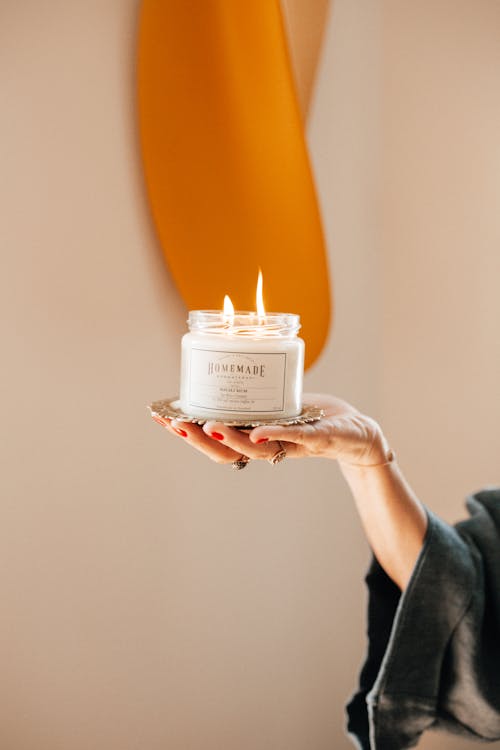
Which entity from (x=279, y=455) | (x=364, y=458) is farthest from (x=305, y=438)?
(x=364, y=458)

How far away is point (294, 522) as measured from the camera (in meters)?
1.13

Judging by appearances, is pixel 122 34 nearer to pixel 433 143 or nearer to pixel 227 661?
pixel 433 143

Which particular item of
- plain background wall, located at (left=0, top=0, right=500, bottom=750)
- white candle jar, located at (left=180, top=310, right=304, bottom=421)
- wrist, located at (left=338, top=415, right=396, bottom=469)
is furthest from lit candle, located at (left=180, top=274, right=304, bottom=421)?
plain background wall, located at (left=0, top=0, right=500, bottom=750)

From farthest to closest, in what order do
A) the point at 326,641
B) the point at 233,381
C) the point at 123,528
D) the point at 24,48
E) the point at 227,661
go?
the point at 326,641 → the point at 227,661 → the point at 123,528 → the point at 24,48 → the point at 233,381

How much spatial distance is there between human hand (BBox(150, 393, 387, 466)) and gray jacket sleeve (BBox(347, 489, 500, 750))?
0.15 meters

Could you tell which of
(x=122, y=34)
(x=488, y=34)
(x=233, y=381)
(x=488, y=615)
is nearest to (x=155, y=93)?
(x=122, y=34)

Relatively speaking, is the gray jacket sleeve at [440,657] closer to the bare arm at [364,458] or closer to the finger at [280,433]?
the bare arm at [364,458]

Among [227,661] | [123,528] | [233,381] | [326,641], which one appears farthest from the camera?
[326,641]

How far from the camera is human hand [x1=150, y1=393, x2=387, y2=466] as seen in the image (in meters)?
0.57

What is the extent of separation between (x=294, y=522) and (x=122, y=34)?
2.32ft

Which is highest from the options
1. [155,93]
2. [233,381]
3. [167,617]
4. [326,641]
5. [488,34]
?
[488,34]

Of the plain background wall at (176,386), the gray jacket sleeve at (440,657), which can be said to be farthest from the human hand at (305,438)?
the plain background wall at (176,386)

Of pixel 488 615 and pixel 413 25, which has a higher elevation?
pixel 413 25

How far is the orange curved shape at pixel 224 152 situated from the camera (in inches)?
34.3
